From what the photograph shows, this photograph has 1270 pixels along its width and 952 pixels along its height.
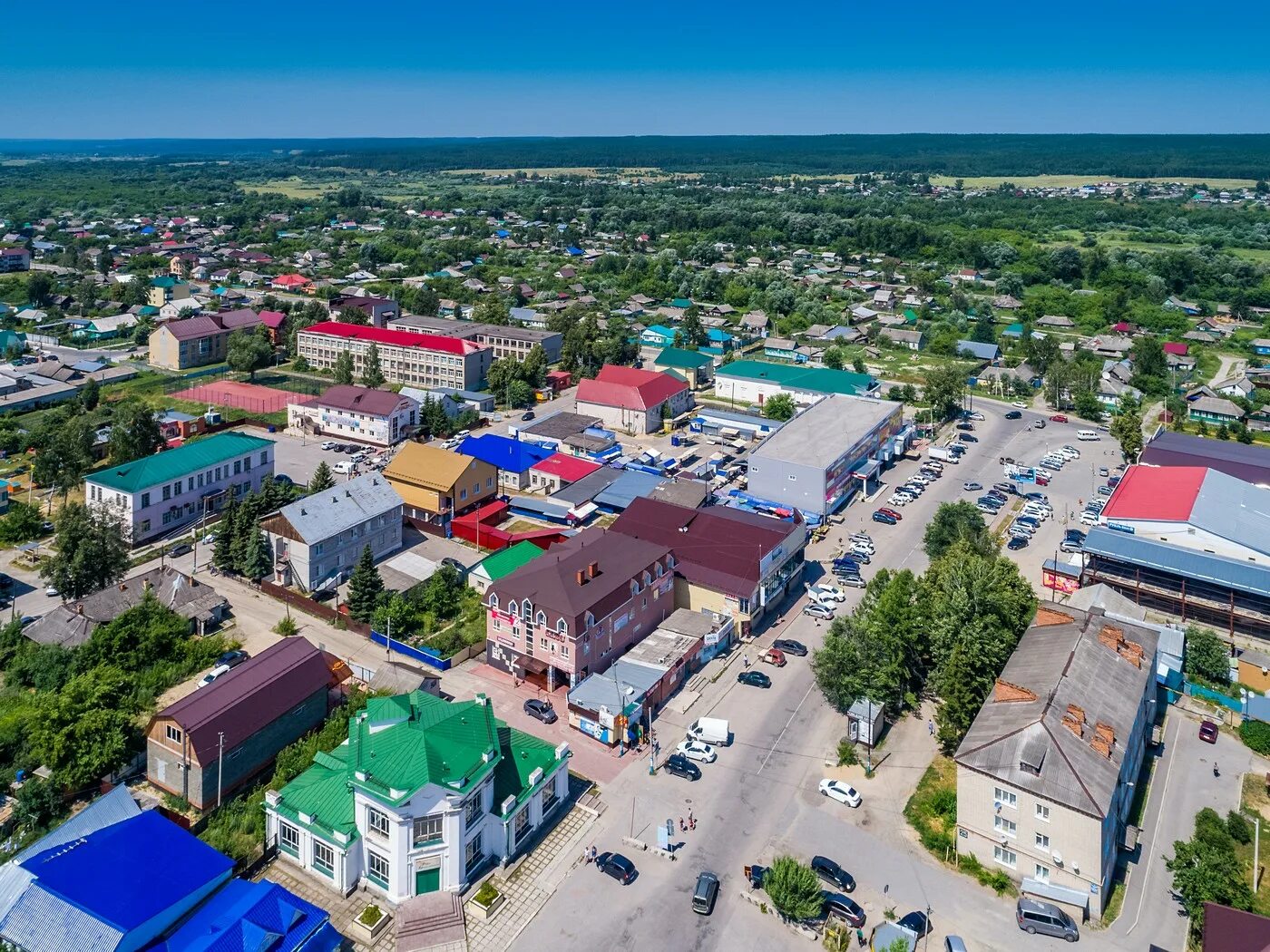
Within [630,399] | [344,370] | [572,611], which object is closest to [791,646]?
[572,611]

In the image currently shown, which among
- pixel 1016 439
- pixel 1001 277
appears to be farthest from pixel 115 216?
pixel 1016 439

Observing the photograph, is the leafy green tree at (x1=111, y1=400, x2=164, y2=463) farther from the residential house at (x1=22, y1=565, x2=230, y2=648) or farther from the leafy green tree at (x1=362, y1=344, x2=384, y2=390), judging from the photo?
the leafy green tree at (x1=362, y1=344, x2=384, y2=390)

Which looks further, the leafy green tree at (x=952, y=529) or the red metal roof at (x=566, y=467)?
the red metal roof at (x=566, y=467)

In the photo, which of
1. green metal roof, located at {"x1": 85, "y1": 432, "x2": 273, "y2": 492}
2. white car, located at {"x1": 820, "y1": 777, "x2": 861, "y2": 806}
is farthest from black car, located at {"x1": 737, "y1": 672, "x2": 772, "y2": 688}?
green metal roof, located at {"x1": 85, "y1": 432, "x2": 273, "y2": 492}

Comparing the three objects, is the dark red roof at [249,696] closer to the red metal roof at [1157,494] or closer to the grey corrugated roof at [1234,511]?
the red metal roof at [1157,494]

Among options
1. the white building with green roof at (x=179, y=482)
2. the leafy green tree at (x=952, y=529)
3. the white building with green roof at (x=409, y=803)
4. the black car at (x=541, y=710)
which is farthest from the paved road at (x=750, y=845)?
the white building with green roof at (x=179, y=482)

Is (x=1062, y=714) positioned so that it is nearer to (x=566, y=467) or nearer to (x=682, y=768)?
(x=682, y=768)
